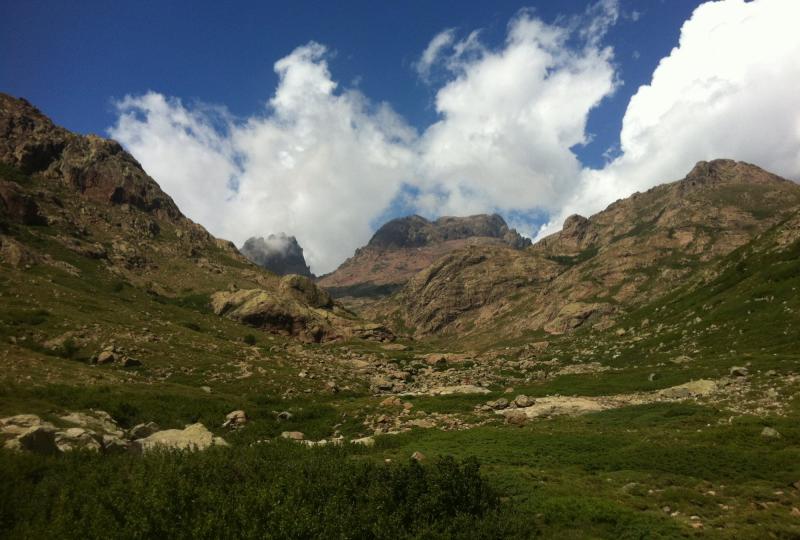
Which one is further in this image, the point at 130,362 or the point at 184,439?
→ the point at 130,362

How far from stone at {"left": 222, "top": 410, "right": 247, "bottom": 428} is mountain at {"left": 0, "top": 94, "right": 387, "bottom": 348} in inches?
1071

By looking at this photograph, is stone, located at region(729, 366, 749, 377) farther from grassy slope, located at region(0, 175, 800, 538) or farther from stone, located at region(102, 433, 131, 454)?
stone, located at region(102, 433, 131, 454)

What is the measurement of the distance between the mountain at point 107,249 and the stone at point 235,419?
89.2 ft

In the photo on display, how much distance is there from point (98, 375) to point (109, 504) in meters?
33.8

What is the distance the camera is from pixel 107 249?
119500mm

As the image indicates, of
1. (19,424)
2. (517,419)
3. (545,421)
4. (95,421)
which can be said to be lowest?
(545,421)

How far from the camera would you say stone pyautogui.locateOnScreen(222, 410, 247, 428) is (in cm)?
3919

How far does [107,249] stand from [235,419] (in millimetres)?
104312

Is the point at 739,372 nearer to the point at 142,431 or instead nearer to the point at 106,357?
the point at 142,431

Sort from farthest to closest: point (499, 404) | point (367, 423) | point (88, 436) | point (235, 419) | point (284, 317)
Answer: point (284, 317), point (499, 404), point (367, 423), point (235, 419), point (88, 436)

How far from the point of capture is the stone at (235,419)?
39.2 metres

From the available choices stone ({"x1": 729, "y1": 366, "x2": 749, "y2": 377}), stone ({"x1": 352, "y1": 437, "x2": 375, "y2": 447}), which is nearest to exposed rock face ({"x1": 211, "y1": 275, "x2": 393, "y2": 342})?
stone ({"x1": 352, "y1": 437, "x2": 375, "y2": 447})

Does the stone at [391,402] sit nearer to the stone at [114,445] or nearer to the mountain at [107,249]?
the stone at [114,445]

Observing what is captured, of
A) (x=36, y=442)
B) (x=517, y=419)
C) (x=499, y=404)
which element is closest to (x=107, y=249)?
(x=499, y=404)
